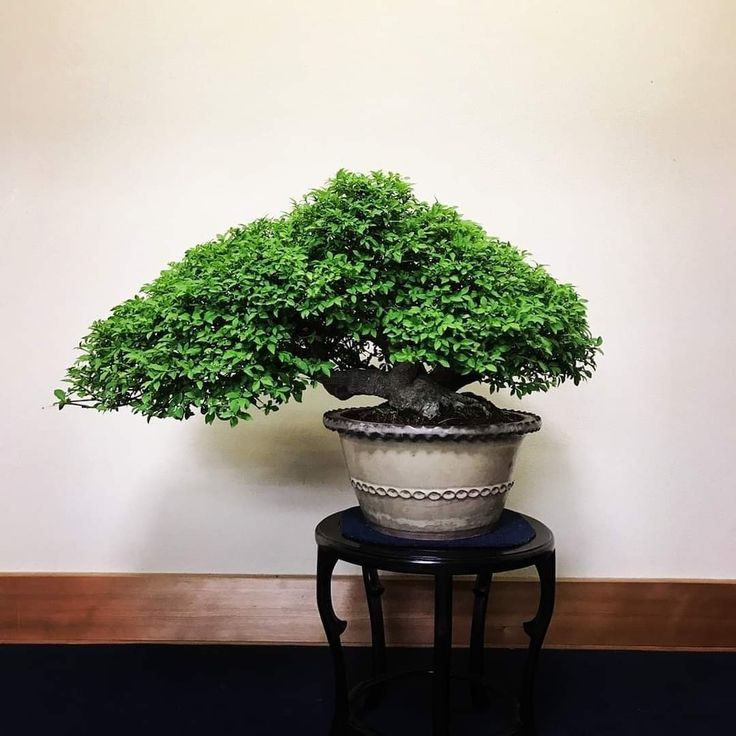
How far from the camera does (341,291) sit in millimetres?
1233

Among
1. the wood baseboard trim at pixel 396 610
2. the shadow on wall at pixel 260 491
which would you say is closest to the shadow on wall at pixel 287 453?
the shadow on wall at pixel 260 491

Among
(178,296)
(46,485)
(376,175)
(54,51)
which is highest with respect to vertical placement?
(54,51)

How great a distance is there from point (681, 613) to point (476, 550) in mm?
1063

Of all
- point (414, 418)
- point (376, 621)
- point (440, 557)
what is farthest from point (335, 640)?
point (414, 418)

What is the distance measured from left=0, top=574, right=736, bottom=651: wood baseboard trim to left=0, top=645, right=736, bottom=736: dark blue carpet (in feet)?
0.13

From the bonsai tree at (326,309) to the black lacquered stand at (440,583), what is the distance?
0.85 feet

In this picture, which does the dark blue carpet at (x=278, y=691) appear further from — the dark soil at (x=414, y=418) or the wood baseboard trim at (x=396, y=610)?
the dark soil at (x=414, y=418)

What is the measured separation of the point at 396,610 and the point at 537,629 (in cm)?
64

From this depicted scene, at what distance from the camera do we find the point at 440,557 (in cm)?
123

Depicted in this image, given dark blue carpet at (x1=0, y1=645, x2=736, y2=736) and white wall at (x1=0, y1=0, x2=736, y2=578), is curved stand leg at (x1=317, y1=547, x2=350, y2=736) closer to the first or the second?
dark blue carpet at (x1=0, y1=645, x2=736, y2=736)

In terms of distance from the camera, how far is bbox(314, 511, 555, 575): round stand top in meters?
1.23

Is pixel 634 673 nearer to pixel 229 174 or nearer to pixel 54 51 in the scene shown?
pixel 229 174

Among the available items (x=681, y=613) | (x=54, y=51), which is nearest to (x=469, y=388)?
(x=681, y=613)

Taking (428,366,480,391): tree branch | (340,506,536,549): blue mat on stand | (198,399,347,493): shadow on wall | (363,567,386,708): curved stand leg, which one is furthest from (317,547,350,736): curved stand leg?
(198,399,347,493): shadow on wall
